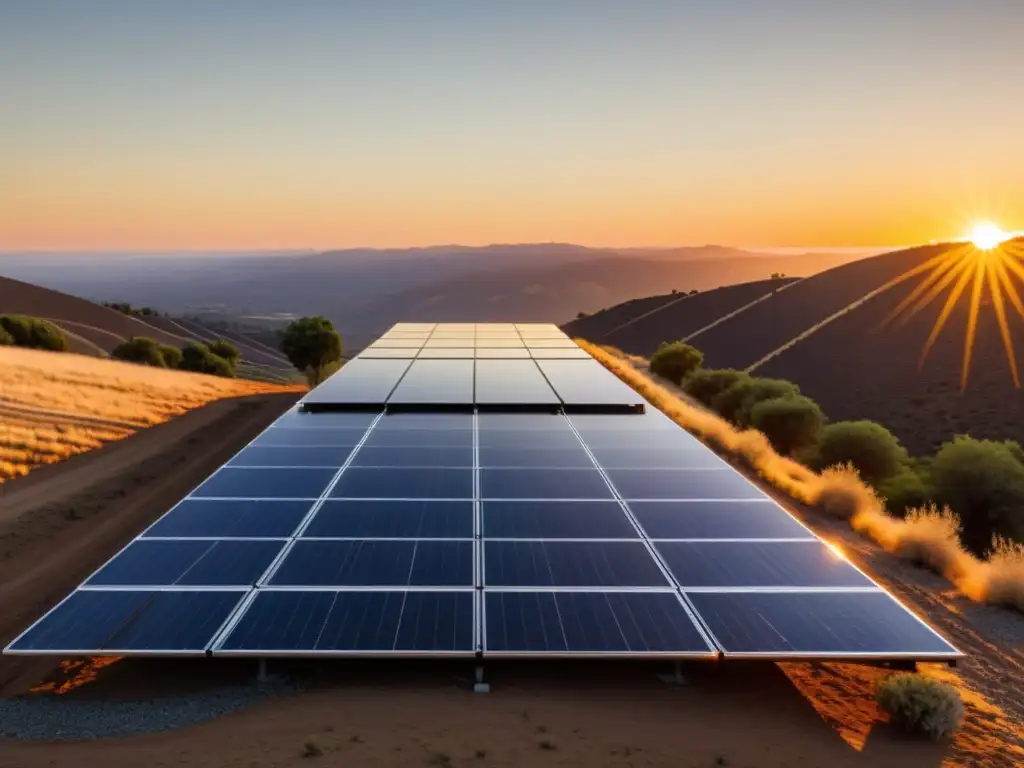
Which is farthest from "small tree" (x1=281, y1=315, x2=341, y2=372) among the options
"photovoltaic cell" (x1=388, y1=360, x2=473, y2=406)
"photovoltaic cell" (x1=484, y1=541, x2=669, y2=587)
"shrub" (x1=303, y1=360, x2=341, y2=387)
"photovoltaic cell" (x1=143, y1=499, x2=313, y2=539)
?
"photovoltaic cell" (x1=484, y1=541, x2=669, y2=587)

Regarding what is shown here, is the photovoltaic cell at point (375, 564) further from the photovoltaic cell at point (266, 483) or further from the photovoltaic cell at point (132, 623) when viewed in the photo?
the photovoltaic cell at point (266, 483)

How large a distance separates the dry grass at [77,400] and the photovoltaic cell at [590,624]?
20930 mm

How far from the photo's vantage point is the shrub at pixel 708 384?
49125 millimetres

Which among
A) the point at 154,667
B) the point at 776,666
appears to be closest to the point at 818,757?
the point at 776,666

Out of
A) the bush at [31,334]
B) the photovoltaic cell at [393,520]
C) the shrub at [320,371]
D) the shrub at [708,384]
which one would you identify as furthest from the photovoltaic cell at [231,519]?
the bush at [31,334]

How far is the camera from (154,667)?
1052 cm

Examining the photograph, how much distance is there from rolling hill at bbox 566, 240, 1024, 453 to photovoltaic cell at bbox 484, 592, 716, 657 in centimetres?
4658

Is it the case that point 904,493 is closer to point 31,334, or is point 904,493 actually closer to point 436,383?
point 436,383

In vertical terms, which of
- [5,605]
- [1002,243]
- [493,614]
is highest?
[1002,243]

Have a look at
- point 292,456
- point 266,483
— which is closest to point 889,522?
point 292,456

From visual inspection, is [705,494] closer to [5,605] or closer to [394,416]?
[394,416]

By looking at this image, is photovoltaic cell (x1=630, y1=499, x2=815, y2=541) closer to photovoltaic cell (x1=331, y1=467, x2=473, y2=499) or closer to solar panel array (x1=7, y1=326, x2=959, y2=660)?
solar panel array (x1=7, y1=326, x2=959, y2=660)

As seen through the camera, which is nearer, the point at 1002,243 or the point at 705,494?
the point at 705,494

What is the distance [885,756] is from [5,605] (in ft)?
52.7
